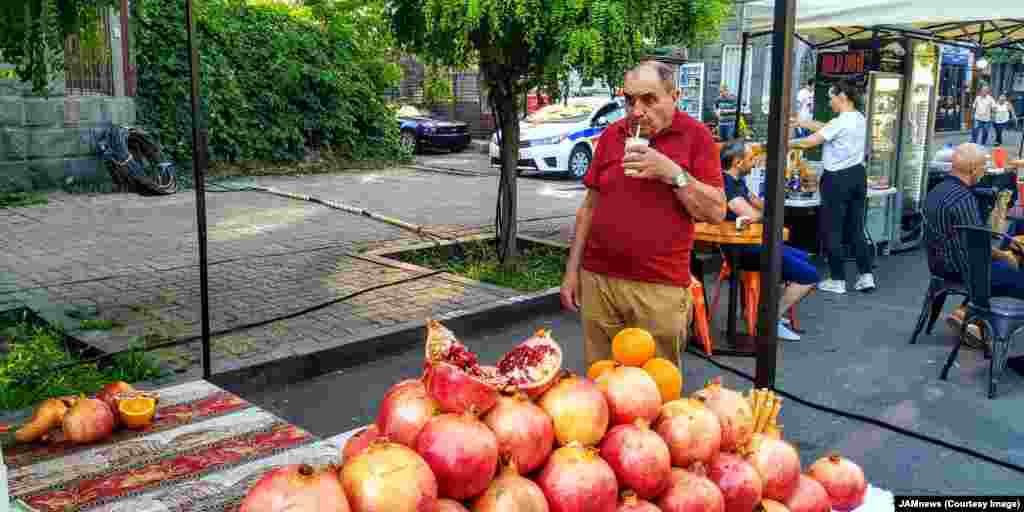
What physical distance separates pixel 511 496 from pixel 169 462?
1.16 meters

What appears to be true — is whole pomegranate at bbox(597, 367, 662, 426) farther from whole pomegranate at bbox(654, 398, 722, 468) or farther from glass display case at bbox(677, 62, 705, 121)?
glass display case at bbox(677, 62, 705, 121)

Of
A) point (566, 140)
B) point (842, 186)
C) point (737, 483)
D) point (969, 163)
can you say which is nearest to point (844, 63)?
point (842, 186)

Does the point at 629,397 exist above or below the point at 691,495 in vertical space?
above

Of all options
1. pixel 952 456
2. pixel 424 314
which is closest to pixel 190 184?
pixel 424 314

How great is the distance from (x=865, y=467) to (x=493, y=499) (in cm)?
342

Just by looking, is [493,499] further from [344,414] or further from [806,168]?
[806,168]

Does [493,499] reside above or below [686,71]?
below

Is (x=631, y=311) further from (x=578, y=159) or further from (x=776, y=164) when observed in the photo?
(x=578, y=159)

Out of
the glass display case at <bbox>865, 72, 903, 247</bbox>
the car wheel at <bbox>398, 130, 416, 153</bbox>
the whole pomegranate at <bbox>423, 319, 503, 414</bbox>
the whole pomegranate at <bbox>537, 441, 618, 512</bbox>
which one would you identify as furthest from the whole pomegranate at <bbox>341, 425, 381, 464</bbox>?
the car wheel at <bbox>398, 130, 416, 153</bbox>

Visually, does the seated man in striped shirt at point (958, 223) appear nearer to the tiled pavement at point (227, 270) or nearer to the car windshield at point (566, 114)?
the tiled pavement at point (227, 270)

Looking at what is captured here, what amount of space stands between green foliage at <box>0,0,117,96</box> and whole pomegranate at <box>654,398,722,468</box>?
3491 millimetres

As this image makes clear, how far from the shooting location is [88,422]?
259 centimetres

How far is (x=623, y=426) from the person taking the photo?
85.9 inches

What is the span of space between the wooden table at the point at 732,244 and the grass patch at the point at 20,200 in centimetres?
1016
